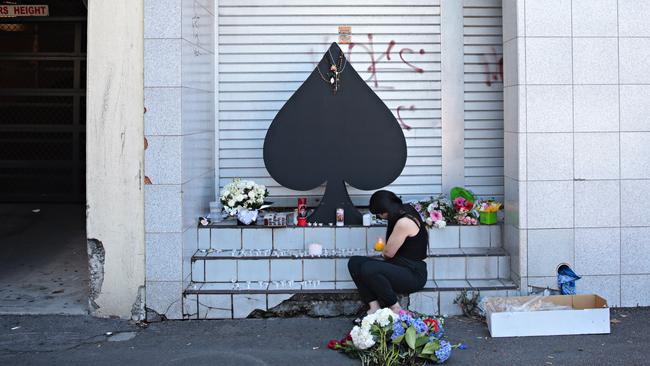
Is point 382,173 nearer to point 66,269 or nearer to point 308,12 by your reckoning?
point 308,12

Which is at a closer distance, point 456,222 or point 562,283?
point 562,283

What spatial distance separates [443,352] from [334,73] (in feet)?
10.8

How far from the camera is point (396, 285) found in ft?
21.9

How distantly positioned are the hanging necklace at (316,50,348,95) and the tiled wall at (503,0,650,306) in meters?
1.76

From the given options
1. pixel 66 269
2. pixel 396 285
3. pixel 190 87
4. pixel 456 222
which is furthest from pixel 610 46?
pixel 66 269

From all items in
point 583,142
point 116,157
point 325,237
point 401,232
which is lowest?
point 325,237

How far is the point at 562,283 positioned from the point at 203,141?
3.82m

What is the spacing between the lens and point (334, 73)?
25.6 ft

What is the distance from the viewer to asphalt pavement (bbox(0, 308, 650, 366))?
591cm

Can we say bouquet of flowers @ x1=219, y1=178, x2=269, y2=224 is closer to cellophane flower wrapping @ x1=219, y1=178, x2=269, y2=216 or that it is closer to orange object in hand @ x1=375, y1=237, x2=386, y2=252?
cellophane flower wrapping @ x1=219, y1=178, x2=269, y2=216

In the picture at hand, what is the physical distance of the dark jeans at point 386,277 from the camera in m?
6.59

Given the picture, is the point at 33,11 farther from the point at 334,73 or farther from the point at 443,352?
the point at 443,352

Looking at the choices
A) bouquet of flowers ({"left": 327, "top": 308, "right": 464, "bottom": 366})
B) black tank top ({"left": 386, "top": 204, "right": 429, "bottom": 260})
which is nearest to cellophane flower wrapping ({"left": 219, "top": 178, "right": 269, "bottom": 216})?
black tank top ({"left": 386, "top": 204, "right": 429, "bottom": 260})

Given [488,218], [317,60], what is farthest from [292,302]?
[317,60]
